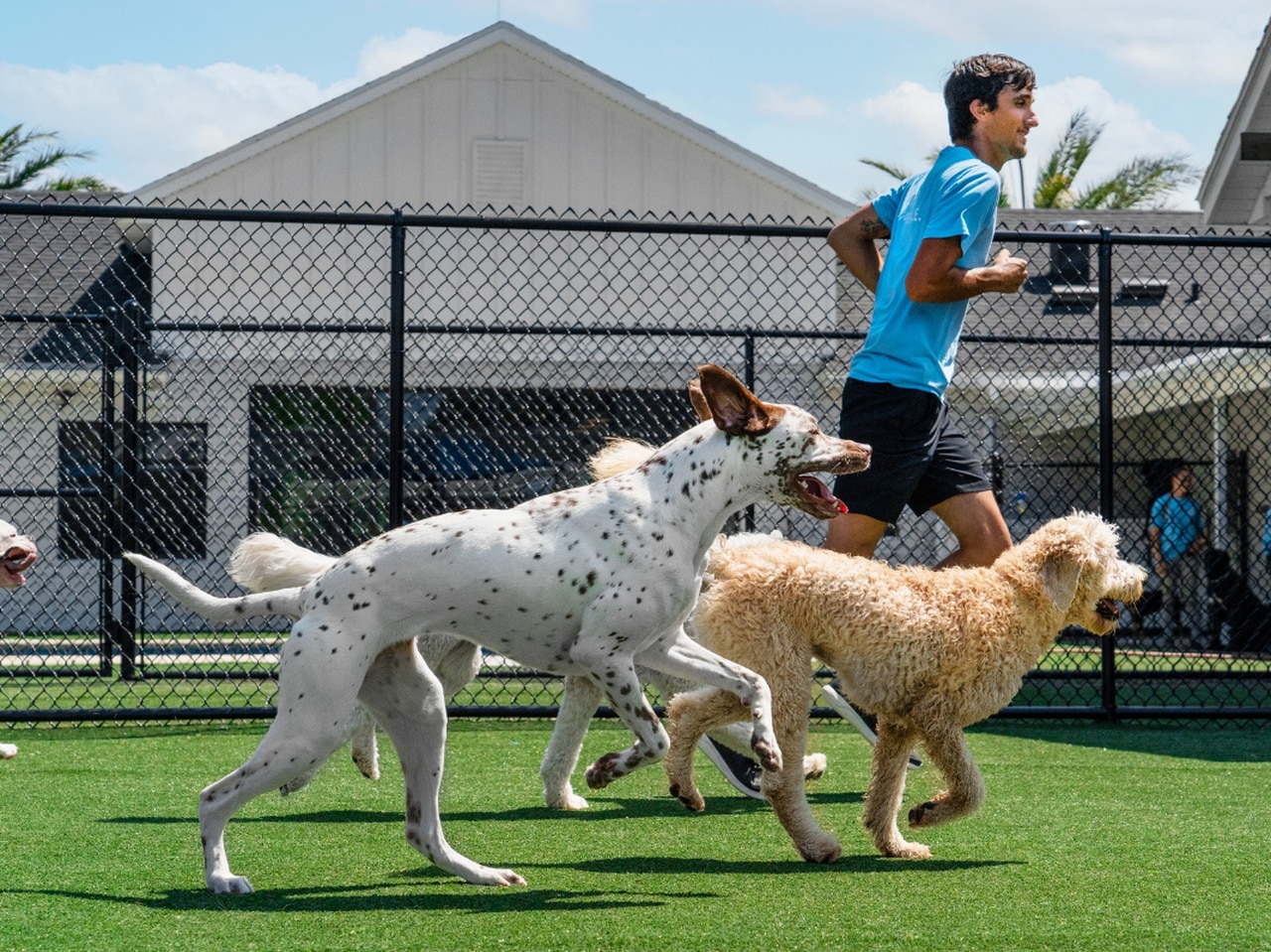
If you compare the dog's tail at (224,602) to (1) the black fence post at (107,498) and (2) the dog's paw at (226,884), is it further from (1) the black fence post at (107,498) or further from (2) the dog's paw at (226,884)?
(1) the black fence post at (107,498)

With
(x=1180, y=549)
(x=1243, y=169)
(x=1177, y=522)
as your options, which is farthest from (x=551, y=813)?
(x=1243, y=169)

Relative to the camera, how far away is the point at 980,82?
464cm

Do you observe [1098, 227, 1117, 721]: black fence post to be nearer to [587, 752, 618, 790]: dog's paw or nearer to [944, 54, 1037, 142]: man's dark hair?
[944, 54, 1037, 142]: man's dark hair

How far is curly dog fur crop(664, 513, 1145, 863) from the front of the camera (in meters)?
3.99

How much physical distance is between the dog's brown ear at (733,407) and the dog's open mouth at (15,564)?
8.68ft

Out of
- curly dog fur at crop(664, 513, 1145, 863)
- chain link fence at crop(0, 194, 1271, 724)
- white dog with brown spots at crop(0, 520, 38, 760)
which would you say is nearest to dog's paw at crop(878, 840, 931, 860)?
curly dog fur at crop(664, 513, 1145, 863)

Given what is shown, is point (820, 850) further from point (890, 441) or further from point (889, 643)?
point (890, 441)

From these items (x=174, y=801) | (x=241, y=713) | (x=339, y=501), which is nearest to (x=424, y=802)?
(x=174, y=801)

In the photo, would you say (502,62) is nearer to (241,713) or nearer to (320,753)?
(241,713)

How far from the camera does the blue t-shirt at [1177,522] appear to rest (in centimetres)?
1205

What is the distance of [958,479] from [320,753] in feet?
7.15

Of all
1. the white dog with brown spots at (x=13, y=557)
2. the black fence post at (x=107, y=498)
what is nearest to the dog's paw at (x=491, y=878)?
the white dog with brown spots at (x=13, y=557)

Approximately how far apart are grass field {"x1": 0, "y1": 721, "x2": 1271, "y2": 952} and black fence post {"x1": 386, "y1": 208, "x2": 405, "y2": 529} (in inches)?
47.6

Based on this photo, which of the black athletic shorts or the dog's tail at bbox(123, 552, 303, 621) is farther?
the black athletic shorts
